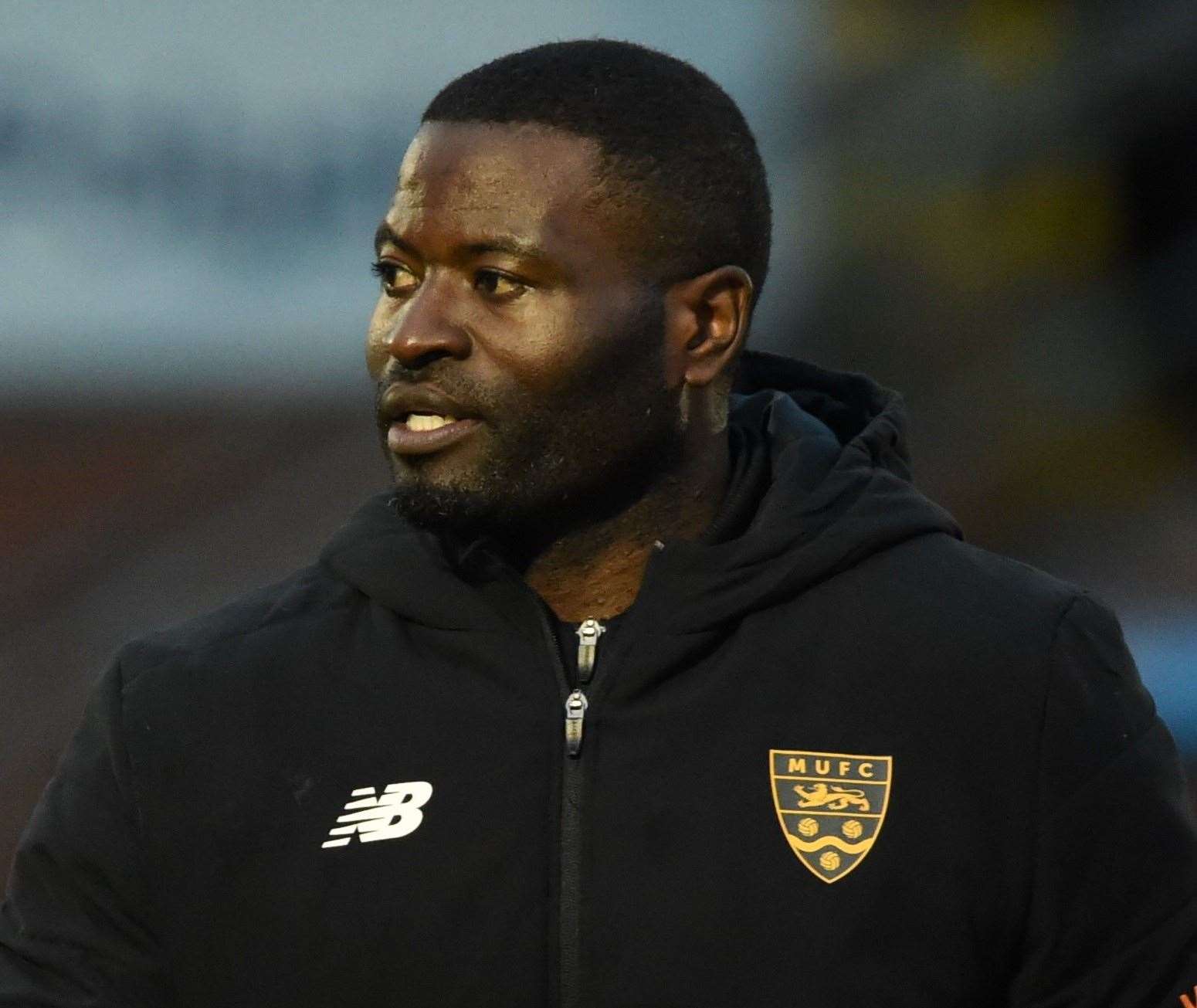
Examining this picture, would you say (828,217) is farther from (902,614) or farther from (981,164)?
(902,614)

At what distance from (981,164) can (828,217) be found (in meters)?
0.46

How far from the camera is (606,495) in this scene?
2730 mm

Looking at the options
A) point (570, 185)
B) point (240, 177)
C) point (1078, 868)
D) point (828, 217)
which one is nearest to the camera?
point (1078, 868)

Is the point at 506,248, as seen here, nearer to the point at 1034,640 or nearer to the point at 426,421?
the point at 426,421

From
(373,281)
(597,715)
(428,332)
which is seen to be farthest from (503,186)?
(373,281)

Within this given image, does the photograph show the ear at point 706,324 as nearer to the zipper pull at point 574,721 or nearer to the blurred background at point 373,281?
the zipper pull at point 574,721

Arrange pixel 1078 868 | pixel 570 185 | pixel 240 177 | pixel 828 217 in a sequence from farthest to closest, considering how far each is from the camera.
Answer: pixel 828 217
pixel 240 177
pixel 570 185
pixel 1078 868

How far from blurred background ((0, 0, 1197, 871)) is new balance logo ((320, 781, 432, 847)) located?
3214 millimetres

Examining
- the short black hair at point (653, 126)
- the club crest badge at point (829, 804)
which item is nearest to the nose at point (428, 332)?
the short black hair at point (653, 126)

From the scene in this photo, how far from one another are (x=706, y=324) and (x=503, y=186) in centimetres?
33

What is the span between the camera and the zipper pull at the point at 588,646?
2588 millimetres

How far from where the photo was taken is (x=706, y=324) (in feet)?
9.21

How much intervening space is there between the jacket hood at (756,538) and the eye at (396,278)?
254mm

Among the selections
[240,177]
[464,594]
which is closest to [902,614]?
[464,594]
